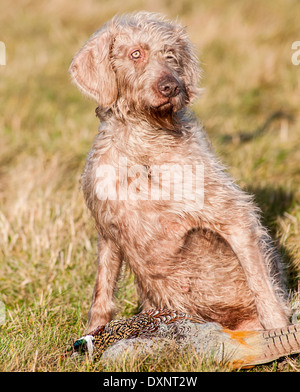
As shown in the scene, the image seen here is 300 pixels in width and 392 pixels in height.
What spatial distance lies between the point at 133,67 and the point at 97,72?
21 cm

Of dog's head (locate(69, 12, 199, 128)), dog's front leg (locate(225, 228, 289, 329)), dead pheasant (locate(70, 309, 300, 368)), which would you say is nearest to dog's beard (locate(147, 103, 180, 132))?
dog's head (locate(69, 12, 199, 128))

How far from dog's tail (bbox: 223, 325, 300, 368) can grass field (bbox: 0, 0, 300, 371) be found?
9 cm

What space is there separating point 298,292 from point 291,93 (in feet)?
15.0

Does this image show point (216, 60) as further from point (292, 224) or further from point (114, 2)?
point (292, 224)

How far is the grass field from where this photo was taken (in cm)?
413

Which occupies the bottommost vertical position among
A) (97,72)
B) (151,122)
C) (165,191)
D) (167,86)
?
(165,191)

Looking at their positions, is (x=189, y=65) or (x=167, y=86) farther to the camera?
(x=189, y=65)

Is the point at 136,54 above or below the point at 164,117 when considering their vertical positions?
above

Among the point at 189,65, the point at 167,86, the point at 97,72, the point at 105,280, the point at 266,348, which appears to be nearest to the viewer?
the point at 266,348

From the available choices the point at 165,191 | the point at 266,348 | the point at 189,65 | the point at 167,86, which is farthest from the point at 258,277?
the point at 189,65

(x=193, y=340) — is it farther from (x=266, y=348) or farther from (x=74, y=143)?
(x=74, y=143)

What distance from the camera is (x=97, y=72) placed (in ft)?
11.9

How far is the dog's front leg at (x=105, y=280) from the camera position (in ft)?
12.7

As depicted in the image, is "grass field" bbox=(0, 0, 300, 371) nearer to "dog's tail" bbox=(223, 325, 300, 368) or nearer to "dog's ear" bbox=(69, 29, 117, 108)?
"dog's tail" bbox=(223, 325, 300, 368)
